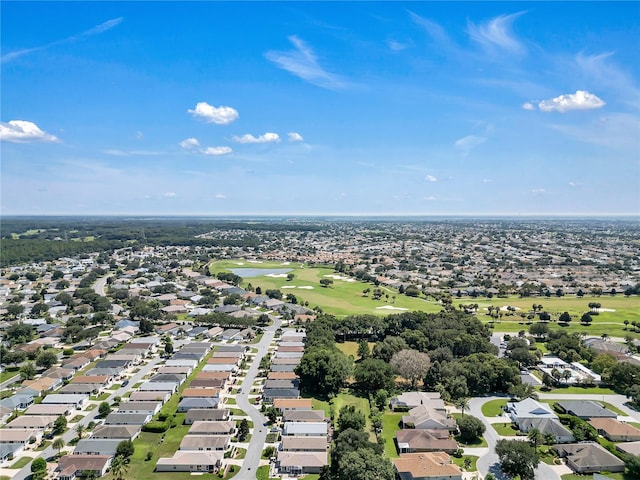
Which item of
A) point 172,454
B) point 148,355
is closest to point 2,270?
point 148,355

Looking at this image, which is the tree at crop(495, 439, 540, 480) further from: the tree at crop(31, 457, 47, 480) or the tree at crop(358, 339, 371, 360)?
the tree at crop(31, 457, 47, 480)

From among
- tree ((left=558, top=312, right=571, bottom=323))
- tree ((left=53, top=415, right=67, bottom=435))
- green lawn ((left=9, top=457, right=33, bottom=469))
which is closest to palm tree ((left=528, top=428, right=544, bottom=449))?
tree ((left=53, top=415, right=67, bottom=435))

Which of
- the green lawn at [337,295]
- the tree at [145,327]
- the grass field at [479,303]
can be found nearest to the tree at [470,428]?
the grass field at [479,303]

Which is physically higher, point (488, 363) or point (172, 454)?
point (488, 363)

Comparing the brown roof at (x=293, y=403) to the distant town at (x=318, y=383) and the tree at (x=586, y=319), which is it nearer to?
the distant town at (x=318, y=383)

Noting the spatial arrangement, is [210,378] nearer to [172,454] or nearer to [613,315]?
[172,454]
